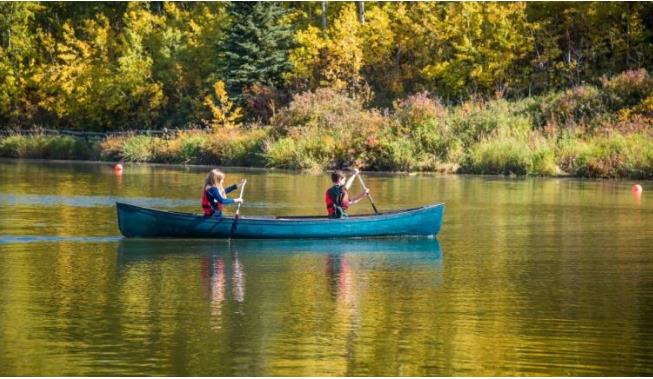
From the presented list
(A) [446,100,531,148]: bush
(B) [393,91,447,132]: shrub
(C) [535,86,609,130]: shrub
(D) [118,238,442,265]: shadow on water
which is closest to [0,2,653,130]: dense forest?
(A) [446,100,531,148]: bush

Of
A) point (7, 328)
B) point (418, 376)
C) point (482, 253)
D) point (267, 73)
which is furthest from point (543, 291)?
point (267, 73)

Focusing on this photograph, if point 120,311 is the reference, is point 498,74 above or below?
above

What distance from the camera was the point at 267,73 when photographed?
6022 cm

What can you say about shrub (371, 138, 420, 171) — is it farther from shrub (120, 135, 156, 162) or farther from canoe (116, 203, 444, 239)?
canoe (116, 203, 444, 239)

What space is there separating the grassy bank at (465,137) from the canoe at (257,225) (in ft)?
59.9

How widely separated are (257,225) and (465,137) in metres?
23.1

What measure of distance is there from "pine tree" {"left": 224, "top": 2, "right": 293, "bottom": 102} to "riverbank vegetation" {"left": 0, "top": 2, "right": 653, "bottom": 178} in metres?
0.10

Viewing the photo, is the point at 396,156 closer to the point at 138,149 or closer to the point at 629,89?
→ the point at 629,89

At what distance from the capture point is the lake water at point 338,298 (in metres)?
13.4

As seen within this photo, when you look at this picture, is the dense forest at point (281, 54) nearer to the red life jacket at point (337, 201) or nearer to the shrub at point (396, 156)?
the shrub at point (396, 156)

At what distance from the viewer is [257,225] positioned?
2369cm

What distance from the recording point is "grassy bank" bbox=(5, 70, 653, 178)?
42.2 meters

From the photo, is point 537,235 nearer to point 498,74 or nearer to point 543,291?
point 543,291

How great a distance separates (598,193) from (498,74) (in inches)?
802
